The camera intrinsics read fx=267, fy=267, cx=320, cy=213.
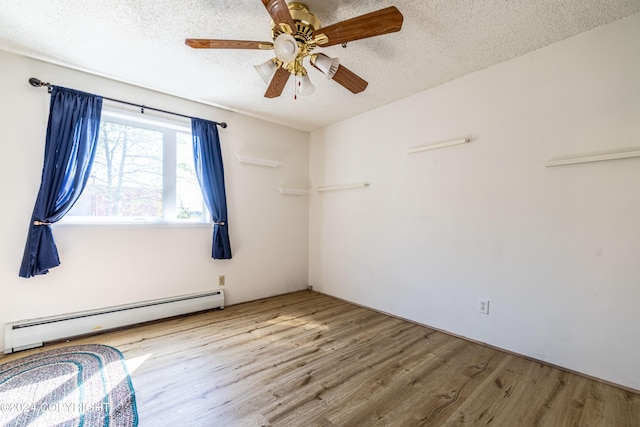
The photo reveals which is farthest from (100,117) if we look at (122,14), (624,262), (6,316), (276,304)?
(624,262)

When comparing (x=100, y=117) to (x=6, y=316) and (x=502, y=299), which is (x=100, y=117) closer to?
(x=6, y=316)

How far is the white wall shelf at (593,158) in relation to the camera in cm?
168

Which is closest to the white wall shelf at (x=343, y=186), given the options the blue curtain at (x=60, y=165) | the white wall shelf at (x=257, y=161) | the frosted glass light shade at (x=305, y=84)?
the white wall shelf at (x=257, y=161)

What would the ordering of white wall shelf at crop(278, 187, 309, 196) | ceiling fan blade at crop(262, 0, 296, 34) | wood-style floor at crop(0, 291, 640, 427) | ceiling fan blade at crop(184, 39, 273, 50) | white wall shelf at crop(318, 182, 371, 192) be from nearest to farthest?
ceiling fan blade at crop(262, 0, 296, 34) → wood-style floor at crop(0, 291, 640, 427) → ceiling fan blade at crop(184, 39, 273, 50) → white wall shelf at crop(318, 182, 371, 192) → white wall shelf at crop(278, 187, 309, 196)

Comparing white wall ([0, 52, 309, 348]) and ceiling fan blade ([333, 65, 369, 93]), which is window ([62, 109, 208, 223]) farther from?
ceiling fan blade ([333, 65, 369, 93])

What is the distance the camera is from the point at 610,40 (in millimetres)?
1800

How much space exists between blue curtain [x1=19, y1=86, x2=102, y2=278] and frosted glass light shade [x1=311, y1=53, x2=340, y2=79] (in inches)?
82.0

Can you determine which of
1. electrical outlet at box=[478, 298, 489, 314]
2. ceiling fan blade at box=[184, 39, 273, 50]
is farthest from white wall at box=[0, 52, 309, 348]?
electrical outlet at box=[478, 298, 489, 314]

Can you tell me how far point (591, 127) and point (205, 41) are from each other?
8.60ft

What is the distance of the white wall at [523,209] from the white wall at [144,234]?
4.13ft

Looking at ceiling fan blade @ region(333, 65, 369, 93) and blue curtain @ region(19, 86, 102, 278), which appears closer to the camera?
ceiling fan blade @ region(333, 65, 369, 93)

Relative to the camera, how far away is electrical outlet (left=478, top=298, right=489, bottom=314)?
2289 mm

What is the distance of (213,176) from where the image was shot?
305 centimetres

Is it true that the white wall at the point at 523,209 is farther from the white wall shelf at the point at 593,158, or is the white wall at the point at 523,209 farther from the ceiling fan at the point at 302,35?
the ceiling fan at the point at 302,35
